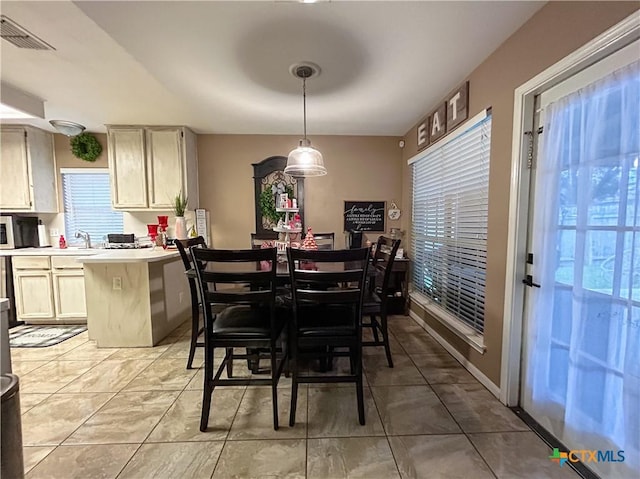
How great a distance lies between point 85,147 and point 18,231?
4.47 ft

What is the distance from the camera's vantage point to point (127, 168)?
3770 millimetres

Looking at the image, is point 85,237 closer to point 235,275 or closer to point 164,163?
point 164,163

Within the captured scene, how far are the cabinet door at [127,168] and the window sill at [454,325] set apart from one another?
379 cm

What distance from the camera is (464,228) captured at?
263 centimetres

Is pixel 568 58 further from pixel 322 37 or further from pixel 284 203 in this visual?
pixel 284 203

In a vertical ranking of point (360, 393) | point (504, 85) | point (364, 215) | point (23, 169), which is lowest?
point (360, 393)

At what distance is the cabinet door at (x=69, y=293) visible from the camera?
348 cm

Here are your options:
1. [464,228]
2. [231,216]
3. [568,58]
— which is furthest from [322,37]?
[231,216]

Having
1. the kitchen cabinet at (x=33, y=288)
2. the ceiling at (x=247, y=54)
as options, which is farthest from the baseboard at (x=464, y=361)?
the kitchen cabinet at (x=33, y=288)

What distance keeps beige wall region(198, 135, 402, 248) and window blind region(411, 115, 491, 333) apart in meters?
0.63

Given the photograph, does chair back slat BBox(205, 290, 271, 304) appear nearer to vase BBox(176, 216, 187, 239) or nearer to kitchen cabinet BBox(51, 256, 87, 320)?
vase BBox(176, 216, 187, 239)

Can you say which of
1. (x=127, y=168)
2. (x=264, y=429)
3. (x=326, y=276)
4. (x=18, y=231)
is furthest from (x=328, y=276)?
(x=18, y=231)

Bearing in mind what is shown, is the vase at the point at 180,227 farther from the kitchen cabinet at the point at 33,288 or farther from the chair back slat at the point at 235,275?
the chair back slat at the point at 235,275

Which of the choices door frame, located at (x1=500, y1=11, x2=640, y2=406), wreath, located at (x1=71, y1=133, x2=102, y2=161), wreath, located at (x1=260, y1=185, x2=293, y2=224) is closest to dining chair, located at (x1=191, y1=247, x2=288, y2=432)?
door frame, located at (x1=500, y1=11, x2=640, y2=406)
